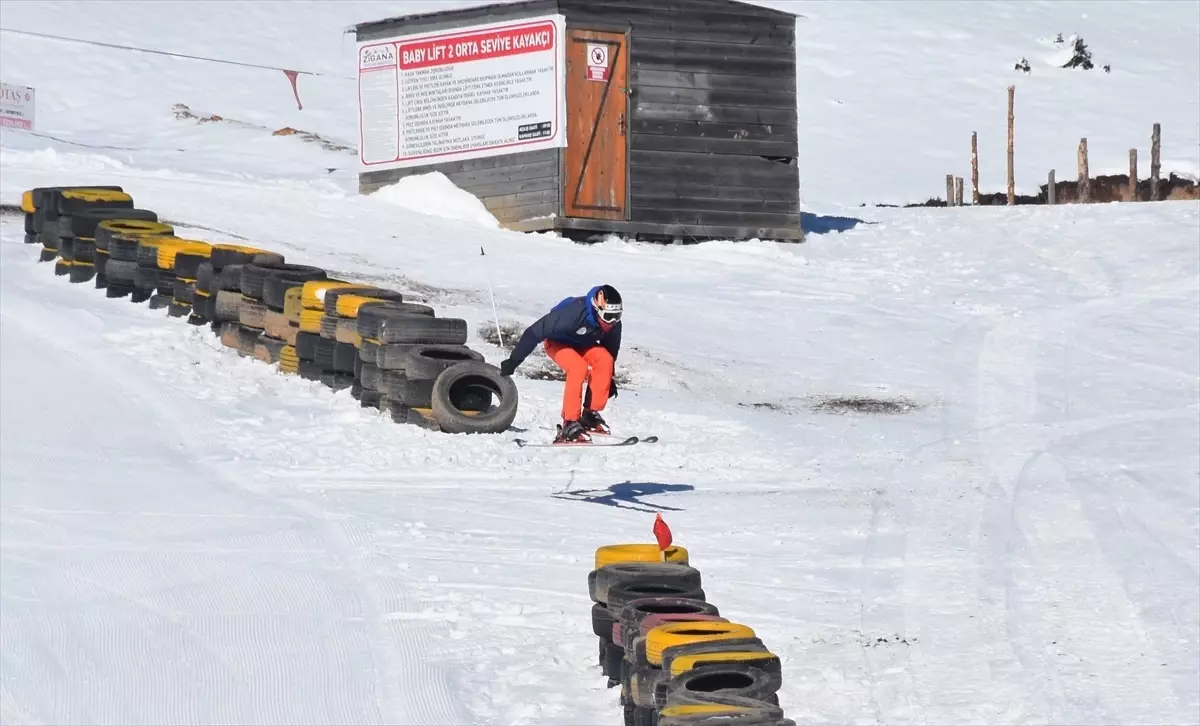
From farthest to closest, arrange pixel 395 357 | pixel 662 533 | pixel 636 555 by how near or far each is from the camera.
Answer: pixel 395 357, pixel 636 555, pixel 662 533

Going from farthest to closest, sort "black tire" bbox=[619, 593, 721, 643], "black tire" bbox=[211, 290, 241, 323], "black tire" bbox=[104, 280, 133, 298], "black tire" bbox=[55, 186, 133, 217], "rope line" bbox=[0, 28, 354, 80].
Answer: "rope line" bbox=[0, 28, 354, 80]
"black tire" bbox=[55, 186, 133, 217]
"black tire" bbox=[104, 280, 133, 298]
"black tire" bbox=[211, 290, 241, 323]
"black tire" bbox=[619, 593, 721, 643]

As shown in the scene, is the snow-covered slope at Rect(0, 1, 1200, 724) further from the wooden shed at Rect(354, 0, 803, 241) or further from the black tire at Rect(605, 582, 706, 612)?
the wooden shed at Rect(354, 0, 803, 241)

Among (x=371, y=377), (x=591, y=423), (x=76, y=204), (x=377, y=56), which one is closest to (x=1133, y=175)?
(x=377, y=56)

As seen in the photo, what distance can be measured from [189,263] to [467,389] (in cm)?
371

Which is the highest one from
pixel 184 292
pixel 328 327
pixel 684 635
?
pixel 184 292

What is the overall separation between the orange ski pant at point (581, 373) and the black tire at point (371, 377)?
2137 mm

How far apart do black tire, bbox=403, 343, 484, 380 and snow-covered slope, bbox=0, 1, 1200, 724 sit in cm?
49

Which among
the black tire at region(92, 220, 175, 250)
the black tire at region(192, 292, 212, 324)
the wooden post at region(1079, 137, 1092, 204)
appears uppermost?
the wooden post at region(1079, 137, 1092, 204)

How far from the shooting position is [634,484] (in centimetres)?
1280

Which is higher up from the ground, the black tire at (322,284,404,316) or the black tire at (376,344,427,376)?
the black tire at (322,284,404,316)

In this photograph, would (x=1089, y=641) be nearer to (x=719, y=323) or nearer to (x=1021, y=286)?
(x=719, y=323)

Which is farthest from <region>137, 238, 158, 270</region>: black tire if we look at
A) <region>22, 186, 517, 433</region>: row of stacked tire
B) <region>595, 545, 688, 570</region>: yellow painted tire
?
<region>595, 545, 688, 570</region>: yellow painted tire

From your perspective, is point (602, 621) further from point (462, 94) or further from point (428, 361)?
point (462, 94)

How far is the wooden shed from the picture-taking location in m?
23.5
